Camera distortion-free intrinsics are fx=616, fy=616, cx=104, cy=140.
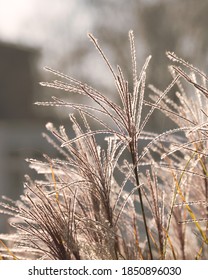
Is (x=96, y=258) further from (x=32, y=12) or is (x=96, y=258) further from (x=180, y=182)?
(x=32, y=12)

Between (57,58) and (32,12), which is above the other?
(32,12)

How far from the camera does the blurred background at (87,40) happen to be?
12.2 m

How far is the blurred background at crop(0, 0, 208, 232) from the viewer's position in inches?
480

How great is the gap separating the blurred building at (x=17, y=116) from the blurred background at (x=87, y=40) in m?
0.02

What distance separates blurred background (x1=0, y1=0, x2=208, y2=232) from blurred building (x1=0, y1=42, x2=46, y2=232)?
0.07ft

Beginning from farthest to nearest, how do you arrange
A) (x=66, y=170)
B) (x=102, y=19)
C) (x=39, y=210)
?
(x=102, y=19), (x=66, y=170), (x=39, y=210)

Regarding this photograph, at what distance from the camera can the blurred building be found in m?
11.9

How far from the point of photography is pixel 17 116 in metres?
16.7

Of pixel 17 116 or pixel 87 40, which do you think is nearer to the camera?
pixel 87 40

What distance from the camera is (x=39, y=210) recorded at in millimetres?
1390

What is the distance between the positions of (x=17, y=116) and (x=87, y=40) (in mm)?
4051

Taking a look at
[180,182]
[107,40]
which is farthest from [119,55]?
[180,182]

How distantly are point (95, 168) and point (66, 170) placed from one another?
0.54 ft
